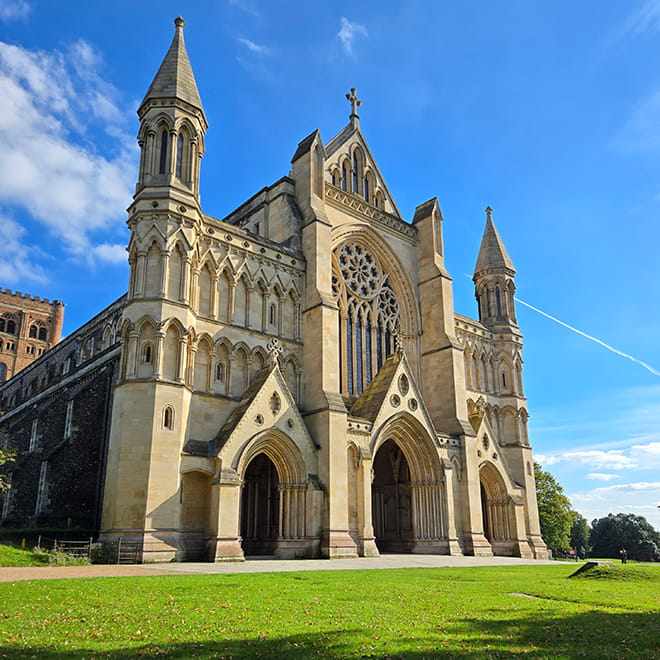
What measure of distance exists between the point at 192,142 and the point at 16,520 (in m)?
22.1

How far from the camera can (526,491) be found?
40656 mm

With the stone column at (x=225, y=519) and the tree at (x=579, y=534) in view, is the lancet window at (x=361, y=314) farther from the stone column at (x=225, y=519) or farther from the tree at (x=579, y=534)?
the tree at (x=579, y=534)

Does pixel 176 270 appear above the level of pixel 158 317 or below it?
above

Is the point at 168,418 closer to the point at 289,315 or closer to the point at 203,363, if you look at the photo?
the point at 203,363

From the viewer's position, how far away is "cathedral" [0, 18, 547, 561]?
84.4 ft

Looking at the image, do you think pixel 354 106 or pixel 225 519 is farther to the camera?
pixel 354 106

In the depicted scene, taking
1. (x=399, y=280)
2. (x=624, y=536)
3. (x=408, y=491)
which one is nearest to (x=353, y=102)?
(x=399, y=280)

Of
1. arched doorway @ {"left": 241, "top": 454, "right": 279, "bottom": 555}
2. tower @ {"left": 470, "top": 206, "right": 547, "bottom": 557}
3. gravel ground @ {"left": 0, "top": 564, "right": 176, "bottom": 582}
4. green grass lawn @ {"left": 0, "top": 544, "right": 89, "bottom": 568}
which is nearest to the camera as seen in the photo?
gravel ground @ {"left": 0, "top": 564, "right": 176, "bottom": 582}

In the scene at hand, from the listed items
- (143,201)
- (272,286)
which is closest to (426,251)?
(272,286)

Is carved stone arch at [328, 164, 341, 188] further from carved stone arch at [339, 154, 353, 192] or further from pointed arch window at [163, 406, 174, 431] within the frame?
pointed arch window at [163, 406, 174, 431]

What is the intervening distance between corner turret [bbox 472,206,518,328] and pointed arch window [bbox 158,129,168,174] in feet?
83.4

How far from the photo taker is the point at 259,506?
31484 millimetres

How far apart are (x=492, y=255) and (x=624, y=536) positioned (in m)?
44.5

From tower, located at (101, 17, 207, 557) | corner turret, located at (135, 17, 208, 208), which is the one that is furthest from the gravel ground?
corner turret, located at (135, 17, 208, 208)
